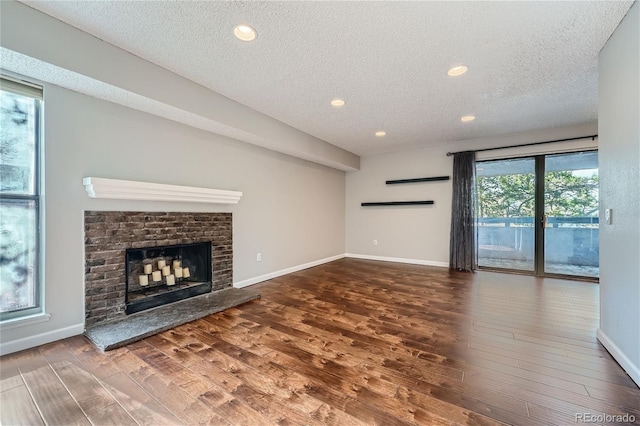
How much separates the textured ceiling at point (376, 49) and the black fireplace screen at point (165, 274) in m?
2.04

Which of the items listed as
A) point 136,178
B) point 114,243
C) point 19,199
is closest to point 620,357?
point 114,243

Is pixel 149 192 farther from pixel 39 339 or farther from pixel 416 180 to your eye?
pixel 416 180

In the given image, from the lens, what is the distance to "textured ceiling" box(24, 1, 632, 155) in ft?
5.99

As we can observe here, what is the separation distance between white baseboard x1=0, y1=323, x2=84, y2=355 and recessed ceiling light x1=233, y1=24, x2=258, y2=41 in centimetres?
290

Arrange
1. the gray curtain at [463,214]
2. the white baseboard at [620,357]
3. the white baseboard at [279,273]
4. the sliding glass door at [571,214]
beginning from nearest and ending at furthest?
the white baseboard at [620,357] → the white baseboard at [279,273] → the sliding glass door at [571,214] → the gray curtain at [463,214]

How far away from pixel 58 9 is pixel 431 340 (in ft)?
12.5

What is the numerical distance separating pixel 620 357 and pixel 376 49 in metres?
2.99

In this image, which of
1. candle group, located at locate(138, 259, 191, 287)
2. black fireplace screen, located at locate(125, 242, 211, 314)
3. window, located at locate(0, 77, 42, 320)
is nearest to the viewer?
window, located at locate(0, 77, 42, 320)

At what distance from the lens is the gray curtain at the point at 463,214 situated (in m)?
4.89

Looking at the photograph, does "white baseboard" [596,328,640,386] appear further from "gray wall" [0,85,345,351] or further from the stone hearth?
"gray wall" [0,85,345,351]

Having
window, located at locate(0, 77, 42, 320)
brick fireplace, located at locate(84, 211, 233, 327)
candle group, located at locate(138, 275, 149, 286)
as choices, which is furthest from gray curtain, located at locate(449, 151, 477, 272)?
window, located at locate(0, 77, 42, 320)

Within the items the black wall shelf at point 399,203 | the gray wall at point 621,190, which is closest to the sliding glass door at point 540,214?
the black wall shelf at point 399,203

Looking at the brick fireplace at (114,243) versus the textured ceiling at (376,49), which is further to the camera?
the brick fireplace at (114,243)

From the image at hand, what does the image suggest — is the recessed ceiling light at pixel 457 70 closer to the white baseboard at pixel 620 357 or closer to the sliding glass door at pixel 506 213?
the white baseboard at pixel 620 357
